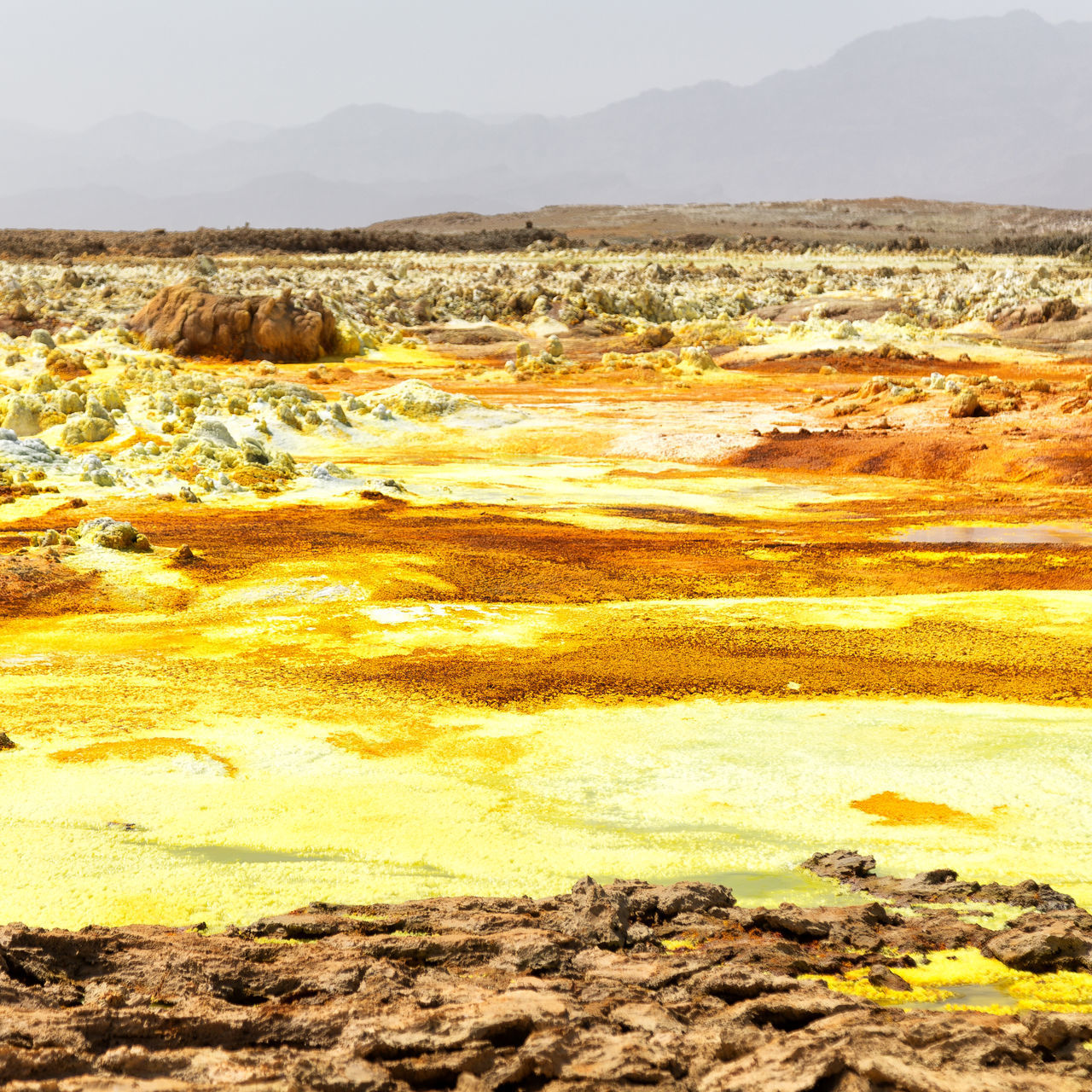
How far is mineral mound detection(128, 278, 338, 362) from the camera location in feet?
116

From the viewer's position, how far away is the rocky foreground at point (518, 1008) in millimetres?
3309

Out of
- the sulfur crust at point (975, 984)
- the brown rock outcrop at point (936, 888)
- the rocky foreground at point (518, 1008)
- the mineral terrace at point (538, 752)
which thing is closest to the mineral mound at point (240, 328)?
the mineral terrace at point (538, 752)

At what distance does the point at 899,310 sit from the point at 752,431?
72.5ft

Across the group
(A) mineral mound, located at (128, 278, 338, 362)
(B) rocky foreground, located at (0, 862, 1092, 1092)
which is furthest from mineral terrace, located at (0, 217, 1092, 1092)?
(A) mineral mound, located at (128, 278, 338, 362)

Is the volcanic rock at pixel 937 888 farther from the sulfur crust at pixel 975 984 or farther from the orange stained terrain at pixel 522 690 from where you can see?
the sulfur crust at pixel 975 984

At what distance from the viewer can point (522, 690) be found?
8867 mm

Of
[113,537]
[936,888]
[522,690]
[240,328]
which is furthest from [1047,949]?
[240,328]

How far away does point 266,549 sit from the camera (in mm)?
13188

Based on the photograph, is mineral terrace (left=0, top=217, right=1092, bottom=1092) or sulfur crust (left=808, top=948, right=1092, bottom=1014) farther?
sulfur crust (left=808, top=948, right=1092, bottom=1014)

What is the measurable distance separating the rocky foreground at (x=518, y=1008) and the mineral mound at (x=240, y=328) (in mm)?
32675

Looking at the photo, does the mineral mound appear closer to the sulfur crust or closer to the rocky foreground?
the rocky foreground

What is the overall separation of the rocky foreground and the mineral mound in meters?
32.7

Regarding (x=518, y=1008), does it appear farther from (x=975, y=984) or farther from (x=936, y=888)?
(x=936, y=888)

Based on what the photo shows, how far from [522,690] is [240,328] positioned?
29.3 metres
